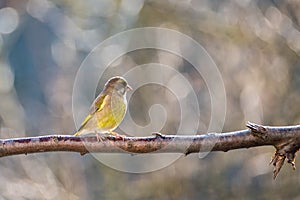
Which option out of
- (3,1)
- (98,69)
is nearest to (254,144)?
(98,69)

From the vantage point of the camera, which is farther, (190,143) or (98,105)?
(98,105)

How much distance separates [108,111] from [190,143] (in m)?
1.14

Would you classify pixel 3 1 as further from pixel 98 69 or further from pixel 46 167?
pixel 46 167

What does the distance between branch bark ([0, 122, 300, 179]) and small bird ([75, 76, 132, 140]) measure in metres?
0.76

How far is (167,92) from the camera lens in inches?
274

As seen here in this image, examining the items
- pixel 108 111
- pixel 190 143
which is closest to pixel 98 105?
pixel 108 111

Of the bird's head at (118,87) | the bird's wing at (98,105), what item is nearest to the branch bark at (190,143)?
the bird's wing at (98,105)

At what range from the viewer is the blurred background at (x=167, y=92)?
6.17 m

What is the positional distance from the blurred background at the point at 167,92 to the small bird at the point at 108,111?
102 inches

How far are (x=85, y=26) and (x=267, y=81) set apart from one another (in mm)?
2214

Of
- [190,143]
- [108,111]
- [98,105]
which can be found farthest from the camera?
[98,105]

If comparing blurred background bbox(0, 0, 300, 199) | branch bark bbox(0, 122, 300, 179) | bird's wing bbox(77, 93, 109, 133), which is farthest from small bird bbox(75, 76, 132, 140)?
→ blurred background bbox(0, 0, 300, 199)

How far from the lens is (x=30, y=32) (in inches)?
338

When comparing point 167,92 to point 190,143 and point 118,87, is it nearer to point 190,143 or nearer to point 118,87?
point 118,87
